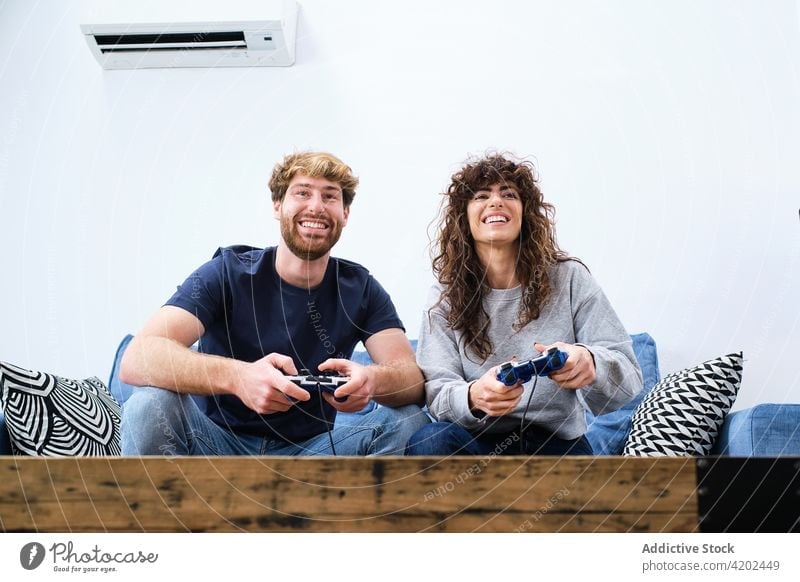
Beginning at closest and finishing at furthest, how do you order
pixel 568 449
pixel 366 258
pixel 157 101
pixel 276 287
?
pixel 568 449
pixel 276 287
pixel 366 258
pixel 157 101

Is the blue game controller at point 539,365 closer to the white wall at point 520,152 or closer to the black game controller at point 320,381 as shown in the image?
the black game controller at point 320,381

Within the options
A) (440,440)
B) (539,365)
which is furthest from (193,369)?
(539,365)

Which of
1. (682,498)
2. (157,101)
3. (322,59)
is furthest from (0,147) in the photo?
(682,498)

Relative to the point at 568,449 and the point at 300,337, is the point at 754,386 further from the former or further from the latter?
the point at 300,337

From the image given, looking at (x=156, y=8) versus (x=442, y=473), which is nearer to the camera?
(x=442, y=473)

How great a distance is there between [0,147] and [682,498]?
61.9 inches

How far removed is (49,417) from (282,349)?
11.9 inches

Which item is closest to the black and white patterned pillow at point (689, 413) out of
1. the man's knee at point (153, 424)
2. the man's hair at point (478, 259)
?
the man's hair at point (478, 259)

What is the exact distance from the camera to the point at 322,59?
64.5 inches

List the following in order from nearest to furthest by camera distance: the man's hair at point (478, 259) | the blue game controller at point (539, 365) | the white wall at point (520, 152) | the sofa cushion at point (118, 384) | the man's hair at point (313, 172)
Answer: the blue game controller at point (539, 365) → the man's hair at point (478, 259) → the man's hair at point (313, 172) → the sofa cushion at point (118, 384) → the white wall at point (520, 152)

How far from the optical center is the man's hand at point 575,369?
2.87ft

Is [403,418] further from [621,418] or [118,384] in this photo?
[118,384]

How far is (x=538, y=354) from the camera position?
1004 mm

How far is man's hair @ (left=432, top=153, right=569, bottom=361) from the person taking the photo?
3.40ft
